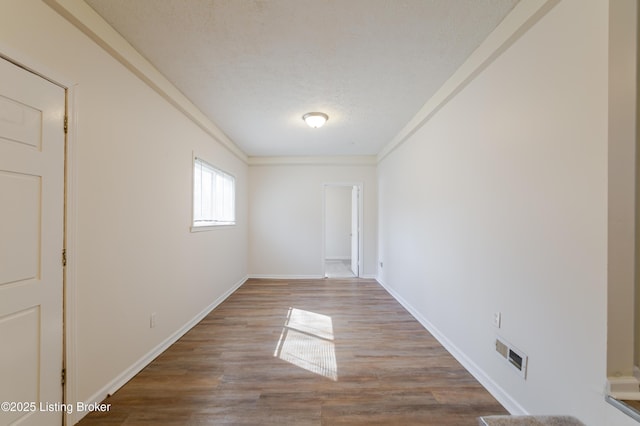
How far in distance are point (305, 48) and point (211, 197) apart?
2.60 meters

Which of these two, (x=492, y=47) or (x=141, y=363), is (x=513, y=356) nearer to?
(x=492, y=47)

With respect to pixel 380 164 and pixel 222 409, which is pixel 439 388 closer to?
pixel 222 409

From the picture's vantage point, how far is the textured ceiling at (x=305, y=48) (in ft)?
5.56

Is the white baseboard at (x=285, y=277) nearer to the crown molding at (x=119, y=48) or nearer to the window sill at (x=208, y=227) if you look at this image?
the window sill at (x=208, y=227)

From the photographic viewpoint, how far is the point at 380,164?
546 cm

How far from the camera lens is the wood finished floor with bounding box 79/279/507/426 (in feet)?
5.72

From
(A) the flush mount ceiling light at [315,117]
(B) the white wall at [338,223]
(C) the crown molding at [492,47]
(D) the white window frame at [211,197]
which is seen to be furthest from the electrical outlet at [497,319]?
(B) the white wall at [338,223]

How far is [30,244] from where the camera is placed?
141 centimetres

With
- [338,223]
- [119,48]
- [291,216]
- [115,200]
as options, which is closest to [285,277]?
[291,216]

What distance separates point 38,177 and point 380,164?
4.94 m

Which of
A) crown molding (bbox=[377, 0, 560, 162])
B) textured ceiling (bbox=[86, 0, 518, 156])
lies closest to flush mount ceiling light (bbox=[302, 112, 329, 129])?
textured ceiling (bbox=[86, 0, 518, 156])

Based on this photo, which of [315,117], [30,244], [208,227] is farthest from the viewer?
[208,227]

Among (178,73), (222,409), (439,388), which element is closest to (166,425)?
(222,409)

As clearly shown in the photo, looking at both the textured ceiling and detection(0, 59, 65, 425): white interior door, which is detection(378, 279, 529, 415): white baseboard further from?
detection(0, 59, 65, 425): white interior door
